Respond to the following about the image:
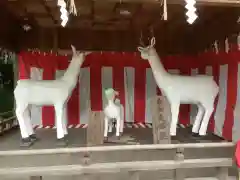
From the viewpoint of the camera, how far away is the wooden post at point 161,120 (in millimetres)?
3520

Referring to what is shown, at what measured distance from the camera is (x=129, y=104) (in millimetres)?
5480

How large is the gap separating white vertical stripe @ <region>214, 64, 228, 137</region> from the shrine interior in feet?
1.58

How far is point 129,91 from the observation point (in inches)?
215

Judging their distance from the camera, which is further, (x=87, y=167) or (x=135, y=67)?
(x=135, y=67)

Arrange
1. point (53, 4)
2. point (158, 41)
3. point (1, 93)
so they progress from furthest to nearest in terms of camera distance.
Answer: point (158, 41) < point (1, 93) < point (53, 4)

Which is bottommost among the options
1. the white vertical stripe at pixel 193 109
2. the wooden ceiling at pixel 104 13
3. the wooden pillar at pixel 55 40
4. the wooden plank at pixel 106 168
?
the wooden plank at pixel 106 168

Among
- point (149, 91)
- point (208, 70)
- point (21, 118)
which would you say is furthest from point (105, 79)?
point (21, 118)

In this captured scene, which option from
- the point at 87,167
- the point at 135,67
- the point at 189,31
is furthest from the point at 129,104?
the point at 87,167

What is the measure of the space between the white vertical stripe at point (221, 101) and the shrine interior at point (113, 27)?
1.58 feet

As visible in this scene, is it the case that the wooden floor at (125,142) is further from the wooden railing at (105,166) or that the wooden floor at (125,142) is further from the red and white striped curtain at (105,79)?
the red and white striped curtain at (105,79)

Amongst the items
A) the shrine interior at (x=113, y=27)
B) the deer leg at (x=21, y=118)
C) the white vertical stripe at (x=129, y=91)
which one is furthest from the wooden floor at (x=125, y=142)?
the shrine interior at (x=113, y=27)

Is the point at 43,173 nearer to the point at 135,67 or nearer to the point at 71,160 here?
the point at 71,160

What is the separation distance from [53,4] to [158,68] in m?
1.66

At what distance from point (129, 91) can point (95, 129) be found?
1997 mm
